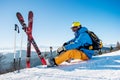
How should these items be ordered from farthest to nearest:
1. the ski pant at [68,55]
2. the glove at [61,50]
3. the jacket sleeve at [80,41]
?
1. the glove at [61,50]
2. the jacket sleeve at [80,41]
3. the ski pant at [68,55]

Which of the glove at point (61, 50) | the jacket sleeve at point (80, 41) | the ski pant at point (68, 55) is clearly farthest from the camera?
the glove at point (61, 50)

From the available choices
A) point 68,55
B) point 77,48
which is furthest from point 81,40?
point 68,55

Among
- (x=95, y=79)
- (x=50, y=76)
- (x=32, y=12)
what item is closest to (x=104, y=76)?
(x=95, y=79)

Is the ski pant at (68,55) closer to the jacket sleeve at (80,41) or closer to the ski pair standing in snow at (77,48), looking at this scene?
the ski pair standing in snow at (77,48)

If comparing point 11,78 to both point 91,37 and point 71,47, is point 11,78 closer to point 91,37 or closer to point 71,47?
point 71,47

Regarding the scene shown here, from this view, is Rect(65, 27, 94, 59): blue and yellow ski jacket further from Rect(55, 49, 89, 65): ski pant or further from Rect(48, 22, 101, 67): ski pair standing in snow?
Rect(55, 49, 89, 65): ski pant

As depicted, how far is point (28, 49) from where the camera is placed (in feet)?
41.7

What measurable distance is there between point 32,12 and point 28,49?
2.00 meters

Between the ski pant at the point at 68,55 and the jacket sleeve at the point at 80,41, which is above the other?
the jacket sleeve at the point at 80,41

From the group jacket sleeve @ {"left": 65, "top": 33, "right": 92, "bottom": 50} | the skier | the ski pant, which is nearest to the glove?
the skier

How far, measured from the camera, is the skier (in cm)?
1041

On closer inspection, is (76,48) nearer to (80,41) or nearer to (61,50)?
(80,41)

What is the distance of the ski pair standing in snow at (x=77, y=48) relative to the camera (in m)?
10.4

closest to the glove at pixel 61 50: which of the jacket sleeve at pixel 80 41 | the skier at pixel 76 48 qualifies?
the skier at pixel 76 48
